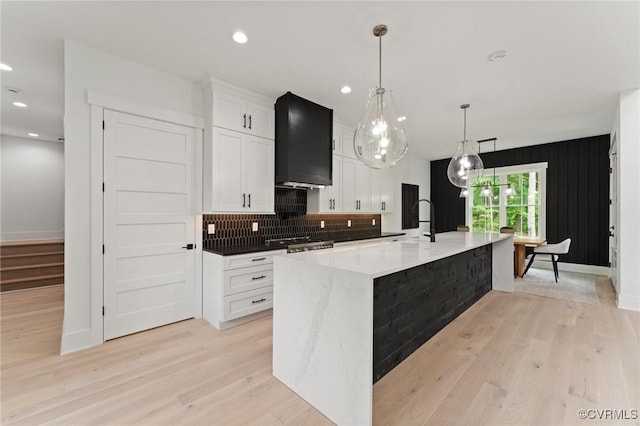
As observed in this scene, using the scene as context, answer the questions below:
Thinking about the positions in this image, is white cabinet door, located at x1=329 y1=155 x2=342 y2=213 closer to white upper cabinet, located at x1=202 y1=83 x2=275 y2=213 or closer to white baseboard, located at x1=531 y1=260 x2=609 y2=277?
white upper cabinet, located at x1=202 y1=83 x2=275 y2=213

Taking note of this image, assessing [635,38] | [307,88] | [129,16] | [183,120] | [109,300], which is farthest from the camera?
[307,88]

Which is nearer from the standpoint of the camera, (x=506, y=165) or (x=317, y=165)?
(x=317, y=165)

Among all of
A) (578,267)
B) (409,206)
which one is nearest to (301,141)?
(409,206)

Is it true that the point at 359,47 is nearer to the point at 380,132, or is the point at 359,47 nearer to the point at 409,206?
the point at 380,132

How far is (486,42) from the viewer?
2.48 metres

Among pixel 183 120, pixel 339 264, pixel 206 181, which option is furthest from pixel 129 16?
pixel 339 264

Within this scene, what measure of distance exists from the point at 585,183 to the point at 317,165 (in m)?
5.57

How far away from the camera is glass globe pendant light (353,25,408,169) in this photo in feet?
7.32

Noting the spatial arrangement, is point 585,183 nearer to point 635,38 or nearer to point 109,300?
point 635,38

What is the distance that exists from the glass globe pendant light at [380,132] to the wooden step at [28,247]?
5.63 m

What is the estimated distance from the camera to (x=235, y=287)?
121 inches

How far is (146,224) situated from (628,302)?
5.82 m

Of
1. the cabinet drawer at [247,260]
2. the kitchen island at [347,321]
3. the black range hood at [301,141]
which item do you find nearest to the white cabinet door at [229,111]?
the black range hood at [301,141]

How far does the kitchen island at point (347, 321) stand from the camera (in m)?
1.54
